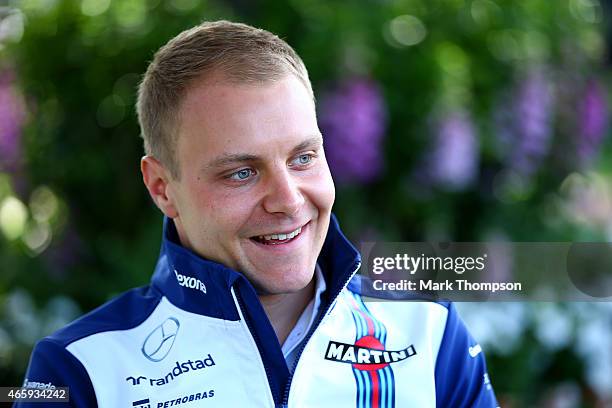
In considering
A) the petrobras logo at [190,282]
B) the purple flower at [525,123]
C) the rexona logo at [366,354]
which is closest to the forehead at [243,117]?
the petrobras logo at [190,282]

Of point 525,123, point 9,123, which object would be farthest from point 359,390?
point 525,123

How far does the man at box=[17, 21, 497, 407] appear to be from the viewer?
192 centimetres

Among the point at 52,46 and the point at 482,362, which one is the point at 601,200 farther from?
the point at 482,362

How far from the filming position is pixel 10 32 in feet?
16.4

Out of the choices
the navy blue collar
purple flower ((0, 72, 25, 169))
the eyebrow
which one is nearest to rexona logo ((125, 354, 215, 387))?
the navy blue collar

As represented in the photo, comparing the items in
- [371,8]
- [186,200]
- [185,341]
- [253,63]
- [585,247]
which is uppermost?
[371,8]

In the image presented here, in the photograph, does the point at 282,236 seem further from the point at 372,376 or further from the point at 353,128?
the point at 353,128

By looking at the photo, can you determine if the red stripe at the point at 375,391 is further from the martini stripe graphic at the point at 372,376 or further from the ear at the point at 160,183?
the ear at the point at 160,183

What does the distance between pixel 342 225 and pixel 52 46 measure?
6.22 ft

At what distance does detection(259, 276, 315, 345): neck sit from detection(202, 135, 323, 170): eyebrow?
36 cm

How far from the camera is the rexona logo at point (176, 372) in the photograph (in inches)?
78.4

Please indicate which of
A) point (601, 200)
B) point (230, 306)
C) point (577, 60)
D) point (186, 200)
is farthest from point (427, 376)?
point (601, 200)

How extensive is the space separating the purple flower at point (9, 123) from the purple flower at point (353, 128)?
1.65 meters

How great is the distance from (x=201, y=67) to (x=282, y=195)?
0.34m
